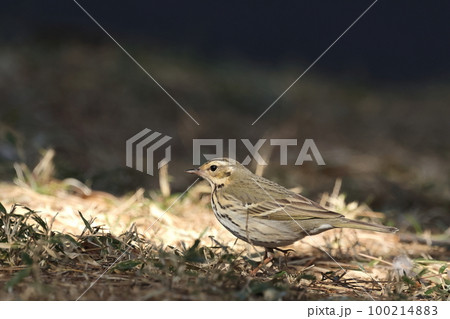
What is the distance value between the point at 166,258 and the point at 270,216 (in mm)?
1154

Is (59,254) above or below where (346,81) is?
below

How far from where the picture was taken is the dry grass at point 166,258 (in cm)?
344

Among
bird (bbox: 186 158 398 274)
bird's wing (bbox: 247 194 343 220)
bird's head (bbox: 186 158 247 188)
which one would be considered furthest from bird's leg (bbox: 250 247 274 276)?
bird's head (bbox: 186 158 247 188)

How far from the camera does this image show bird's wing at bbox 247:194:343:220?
4637 mm

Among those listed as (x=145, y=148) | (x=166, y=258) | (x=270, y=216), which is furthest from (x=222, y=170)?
(x=145, y=148)

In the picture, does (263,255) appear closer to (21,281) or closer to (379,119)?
(21,281)

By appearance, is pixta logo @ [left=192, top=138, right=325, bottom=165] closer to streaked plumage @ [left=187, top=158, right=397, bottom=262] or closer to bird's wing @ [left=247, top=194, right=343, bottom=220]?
streaked plumage @ [left=187, top=158, right=397, bottom=262]

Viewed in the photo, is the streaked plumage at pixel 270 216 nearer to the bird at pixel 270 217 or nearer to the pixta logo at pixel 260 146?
the bird at pixel 270 217

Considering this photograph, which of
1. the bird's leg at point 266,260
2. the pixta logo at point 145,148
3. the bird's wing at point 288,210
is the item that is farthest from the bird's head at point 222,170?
the pixta logo at point 145,148

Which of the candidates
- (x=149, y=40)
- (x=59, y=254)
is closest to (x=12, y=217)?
(x=59, y=254)

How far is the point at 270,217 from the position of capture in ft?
15.2

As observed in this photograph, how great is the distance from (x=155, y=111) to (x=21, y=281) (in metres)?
6.17

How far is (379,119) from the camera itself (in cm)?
1087

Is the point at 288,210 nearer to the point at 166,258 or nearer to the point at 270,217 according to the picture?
the point at 270,217
